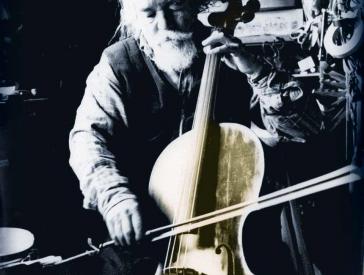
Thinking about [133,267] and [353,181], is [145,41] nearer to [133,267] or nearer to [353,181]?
[133,267]

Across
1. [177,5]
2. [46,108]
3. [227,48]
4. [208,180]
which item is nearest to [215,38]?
[227,48]

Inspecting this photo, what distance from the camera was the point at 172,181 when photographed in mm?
1551

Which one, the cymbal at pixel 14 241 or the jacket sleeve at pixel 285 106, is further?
the jacket sleeve at pixel 285 106

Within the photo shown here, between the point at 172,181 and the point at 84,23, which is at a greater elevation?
the point at 84,23

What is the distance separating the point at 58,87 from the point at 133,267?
590 millimetres

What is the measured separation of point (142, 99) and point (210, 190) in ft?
1.15

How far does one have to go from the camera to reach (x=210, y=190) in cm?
156

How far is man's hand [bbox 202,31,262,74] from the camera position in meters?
1.57

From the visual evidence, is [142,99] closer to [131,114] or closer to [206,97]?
[131,114]

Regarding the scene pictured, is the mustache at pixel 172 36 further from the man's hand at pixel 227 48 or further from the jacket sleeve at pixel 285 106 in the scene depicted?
the jacket sleeve at pixel 285 106

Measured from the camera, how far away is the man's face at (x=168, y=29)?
1.56 m

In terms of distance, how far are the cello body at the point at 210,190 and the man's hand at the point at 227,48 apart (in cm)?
20

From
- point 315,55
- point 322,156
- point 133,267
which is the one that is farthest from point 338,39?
point 133,267

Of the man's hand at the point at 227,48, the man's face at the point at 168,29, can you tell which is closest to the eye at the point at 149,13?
the man's face at the point at 168,29
